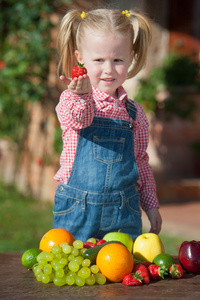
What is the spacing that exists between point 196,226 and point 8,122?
3060 millimetres

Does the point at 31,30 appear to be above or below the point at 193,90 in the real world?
above

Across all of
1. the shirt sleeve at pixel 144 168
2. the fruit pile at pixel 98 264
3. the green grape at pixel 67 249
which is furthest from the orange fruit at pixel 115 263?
the shirt sleeve at pixel 144 168

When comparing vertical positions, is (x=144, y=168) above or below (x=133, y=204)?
above

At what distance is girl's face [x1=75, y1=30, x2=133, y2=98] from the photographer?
6.50ft

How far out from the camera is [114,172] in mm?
2027

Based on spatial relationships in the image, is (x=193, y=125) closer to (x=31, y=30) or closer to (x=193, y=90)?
(x=193, y=90)

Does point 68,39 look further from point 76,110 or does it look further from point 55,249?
point 55,249

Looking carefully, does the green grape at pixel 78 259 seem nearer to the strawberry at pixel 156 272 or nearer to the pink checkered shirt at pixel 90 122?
the strawberry at pixel 156 272

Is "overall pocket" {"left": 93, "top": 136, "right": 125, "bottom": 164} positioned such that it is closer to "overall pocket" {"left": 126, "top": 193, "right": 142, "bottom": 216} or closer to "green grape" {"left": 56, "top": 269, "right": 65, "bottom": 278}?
"overall pocket" {"left": 126, "top": 193, "right": 142, "bottom": 216}

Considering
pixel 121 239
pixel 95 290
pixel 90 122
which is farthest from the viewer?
pixel 90 122

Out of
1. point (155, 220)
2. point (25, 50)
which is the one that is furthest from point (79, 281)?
point (25, 50)

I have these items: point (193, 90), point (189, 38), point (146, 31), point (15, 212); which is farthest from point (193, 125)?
point (146, 31)

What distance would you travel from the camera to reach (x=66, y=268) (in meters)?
1.56

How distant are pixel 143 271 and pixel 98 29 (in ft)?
3.42
